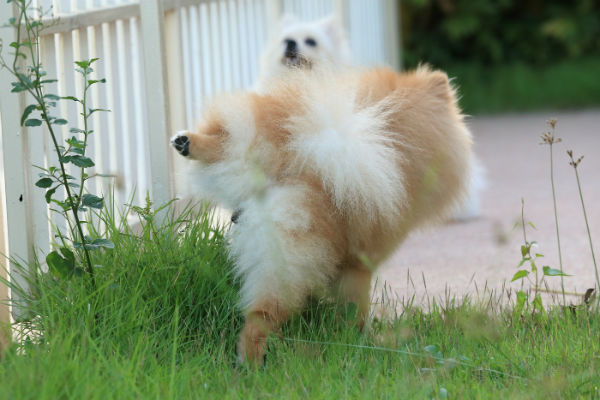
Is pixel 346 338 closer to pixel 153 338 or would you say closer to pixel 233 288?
pixel 233 288

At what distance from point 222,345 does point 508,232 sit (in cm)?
174

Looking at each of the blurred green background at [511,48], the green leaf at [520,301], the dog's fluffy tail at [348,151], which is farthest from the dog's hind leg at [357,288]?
the blurred green background at [511,48]

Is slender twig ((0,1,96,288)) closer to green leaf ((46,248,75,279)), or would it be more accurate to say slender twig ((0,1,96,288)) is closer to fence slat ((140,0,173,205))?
green leaf ((46,248,75,279))

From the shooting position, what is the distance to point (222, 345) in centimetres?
238

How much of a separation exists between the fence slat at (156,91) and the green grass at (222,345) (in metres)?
0.39

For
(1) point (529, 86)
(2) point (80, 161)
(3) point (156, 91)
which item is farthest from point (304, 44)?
(1) point (529, 86)

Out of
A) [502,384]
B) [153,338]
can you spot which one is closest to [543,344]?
[502,384]

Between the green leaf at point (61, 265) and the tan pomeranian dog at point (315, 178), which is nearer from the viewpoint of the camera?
the tan pomeranian dog at point (315, 178)

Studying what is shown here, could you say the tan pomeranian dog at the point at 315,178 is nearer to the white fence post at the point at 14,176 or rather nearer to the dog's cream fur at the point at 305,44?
the white fence post at the point at 14,176

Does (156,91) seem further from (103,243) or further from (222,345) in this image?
(222,345)

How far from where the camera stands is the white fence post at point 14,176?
2.63 metres

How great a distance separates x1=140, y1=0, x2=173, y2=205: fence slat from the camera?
3.06 meters

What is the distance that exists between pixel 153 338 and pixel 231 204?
0.49 metres

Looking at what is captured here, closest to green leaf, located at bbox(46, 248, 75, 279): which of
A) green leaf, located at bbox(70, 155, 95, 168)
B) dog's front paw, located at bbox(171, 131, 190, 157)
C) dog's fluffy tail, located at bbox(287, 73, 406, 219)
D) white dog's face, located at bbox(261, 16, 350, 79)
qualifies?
green leaf, located at bbox(70, 155, 95, 168)
